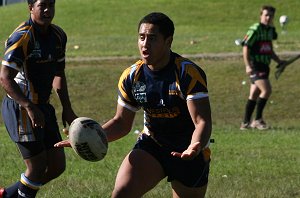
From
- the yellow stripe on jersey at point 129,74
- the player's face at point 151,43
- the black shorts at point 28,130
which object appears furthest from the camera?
the black shorts at point 28,130

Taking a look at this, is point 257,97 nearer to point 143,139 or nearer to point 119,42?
point 143,139

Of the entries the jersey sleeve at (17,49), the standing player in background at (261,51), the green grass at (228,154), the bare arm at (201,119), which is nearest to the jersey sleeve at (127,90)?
the bare arm at (201,119)

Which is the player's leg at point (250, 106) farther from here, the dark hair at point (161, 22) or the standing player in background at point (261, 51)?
the dark hair at point (161, 22)

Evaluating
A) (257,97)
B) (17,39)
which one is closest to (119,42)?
(257,97)

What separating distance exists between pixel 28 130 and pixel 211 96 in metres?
14.2

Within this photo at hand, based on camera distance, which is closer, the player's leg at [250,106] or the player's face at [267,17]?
the player's face at [267,17]

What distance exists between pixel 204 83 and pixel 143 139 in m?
0.73

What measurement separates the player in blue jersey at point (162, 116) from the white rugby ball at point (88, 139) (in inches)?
7.2

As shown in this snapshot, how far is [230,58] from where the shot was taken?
2530cm

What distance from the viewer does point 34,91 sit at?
7.94 m

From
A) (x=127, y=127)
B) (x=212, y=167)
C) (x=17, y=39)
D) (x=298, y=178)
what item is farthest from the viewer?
(x=212, y=167)

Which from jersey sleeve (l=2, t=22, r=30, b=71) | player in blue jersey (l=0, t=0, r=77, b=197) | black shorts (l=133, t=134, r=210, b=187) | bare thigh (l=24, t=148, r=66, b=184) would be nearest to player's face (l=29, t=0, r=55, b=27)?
player in blue jersey (l=0, t=0, r=77, b=197)

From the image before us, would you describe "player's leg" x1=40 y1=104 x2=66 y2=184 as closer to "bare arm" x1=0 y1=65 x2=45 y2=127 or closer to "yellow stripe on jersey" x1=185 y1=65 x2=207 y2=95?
"bare arm" x1=0 y1=65 x2=45 y2=127

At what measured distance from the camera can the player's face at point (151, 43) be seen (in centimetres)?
641
